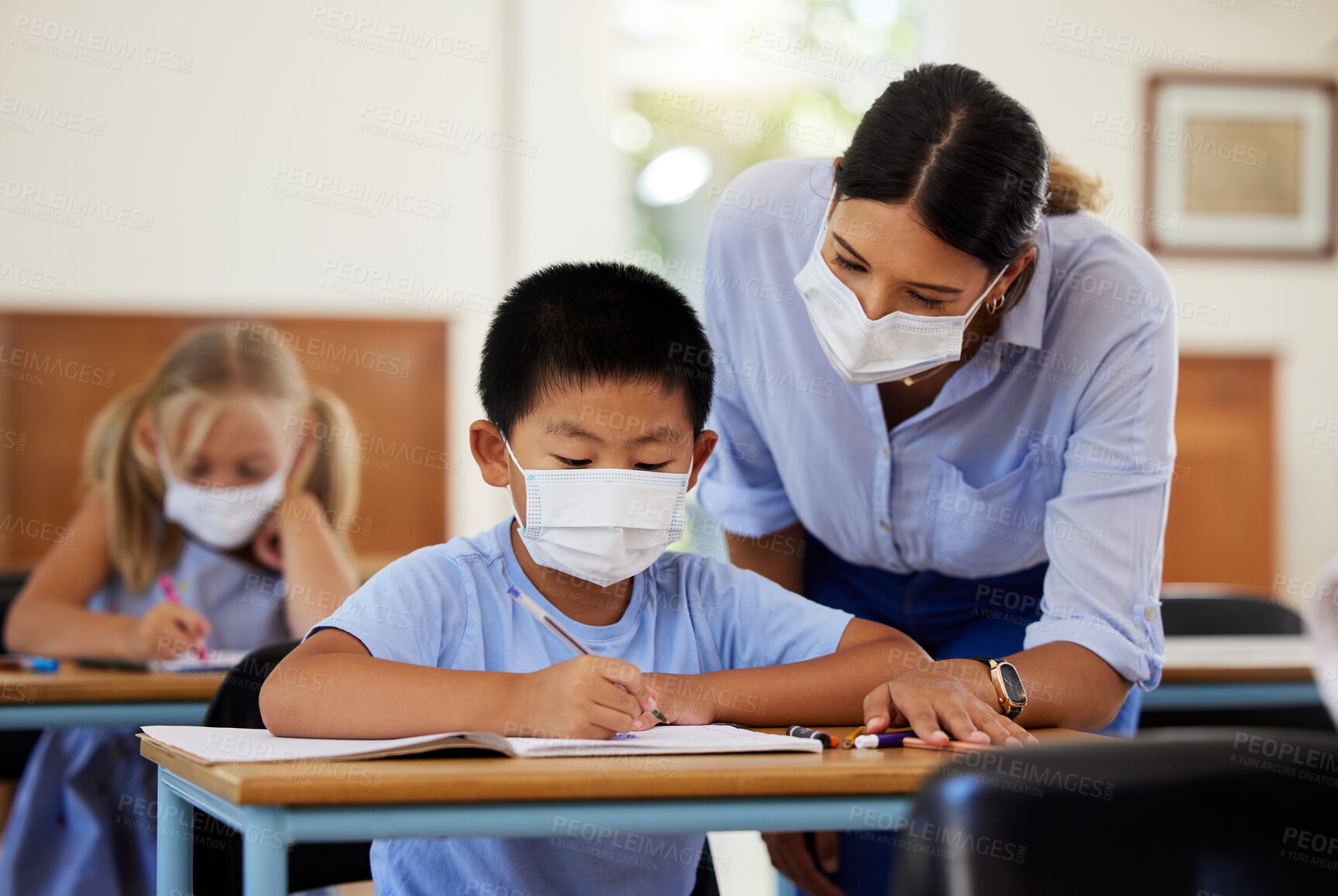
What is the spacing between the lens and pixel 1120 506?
138 cm

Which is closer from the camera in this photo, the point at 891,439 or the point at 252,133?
the point at 891,439

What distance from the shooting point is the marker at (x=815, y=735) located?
103 cm

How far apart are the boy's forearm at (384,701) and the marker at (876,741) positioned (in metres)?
0.28

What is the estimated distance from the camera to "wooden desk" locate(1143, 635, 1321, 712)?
209 centimetres

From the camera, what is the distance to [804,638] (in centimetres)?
132

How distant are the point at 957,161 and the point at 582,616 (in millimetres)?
603

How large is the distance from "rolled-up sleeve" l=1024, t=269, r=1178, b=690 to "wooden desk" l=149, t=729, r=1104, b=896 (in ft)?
1.69

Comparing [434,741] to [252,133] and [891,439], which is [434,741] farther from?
[252,133]

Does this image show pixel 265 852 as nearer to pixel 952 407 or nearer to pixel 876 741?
pixel 876 741

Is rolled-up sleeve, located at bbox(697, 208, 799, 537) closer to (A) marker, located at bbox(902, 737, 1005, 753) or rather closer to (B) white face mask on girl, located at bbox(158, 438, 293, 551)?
(A) marker, located at bbox(902, 737, 1005, 753)

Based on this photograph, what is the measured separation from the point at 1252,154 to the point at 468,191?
330cm

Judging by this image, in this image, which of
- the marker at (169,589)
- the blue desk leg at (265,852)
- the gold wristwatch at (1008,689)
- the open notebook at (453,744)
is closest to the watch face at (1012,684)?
the gold wristwatch at (1008,689)

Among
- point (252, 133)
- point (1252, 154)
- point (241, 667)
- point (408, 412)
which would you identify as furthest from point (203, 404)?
point (1252, 154)

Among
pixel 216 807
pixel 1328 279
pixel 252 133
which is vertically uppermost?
pixel 252 133
